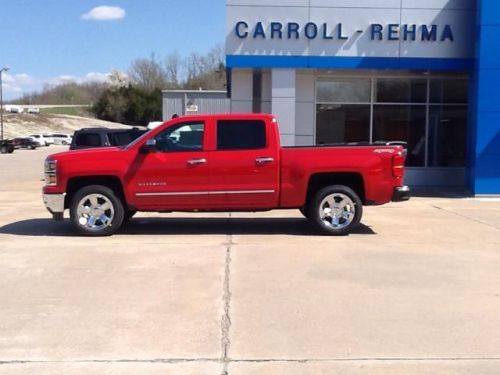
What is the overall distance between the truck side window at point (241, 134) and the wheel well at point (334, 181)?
1.03 m

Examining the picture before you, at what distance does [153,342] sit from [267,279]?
2.39 metres

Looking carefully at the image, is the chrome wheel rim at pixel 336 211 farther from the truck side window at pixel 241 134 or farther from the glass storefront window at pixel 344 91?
the glass storefront window at pixel 344 91

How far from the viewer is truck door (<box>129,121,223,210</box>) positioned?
412 inches

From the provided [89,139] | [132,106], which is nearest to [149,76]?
[132,106]

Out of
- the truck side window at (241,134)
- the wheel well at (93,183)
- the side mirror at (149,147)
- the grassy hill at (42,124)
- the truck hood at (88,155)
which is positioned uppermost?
the truck side window at (241,134)

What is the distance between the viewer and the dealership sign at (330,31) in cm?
1725

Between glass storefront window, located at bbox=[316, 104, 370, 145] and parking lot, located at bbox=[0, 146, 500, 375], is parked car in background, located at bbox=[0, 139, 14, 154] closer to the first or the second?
glass storefront window, located at bbox=[316, 104, 370, 145]

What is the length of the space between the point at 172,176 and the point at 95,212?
4.46ft

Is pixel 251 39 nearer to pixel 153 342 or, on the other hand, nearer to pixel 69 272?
pixel 69 272

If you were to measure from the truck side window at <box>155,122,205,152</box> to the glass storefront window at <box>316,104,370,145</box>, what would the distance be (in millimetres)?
8718

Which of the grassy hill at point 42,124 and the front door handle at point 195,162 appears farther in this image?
the grassy hill at point 42,124

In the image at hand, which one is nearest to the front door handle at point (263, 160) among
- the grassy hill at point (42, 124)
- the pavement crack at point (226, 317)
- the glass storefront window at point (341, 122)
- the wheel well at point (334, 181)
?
the wheel well at point (334, 181)

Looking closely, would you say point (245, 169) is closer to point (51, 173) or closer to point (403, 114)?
point (51, 173)

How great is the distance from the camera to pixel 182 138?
10719 millimetres
